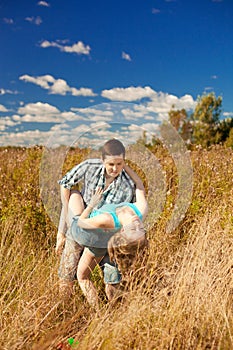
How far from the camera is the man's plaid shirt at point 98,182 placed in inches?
104

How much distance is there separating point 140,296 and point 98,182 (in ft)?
2.53

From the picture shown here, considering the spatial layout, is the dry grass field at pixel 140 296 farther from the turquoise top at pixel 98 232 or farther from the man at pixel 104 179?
the man at pixel 104 179

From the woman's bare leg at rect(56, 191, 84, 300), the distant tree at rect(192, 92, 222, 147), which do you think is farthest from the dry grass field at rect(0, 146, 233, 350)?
the distant tree at rect(192, 92, 222, 147)

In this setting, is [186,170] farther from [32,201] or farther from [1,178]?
[1,178]

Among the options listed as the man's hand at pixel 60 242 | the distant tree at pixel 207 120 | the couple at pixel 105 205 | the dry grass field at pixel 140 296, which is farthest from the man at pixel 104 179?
the distant tree at pixel 207 120

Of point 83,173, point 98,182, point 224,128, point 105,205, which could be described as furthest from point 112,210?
point 224,128

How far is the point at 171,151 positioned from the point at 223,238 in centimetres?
102

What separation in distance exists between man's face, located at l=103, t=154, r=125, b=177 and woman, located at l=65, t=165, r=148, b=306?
0.11m

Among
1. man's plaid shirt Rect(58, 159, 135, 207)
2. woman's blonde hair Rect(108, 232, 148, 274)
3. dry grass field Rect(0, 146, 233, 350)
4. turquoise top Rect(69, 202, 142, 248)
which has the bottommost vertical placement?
dry grass field Rect(0, 146, 233, 350)

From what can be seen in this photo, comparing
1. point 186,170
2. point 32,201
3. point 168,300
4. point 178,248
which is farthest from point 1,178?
point 168,300

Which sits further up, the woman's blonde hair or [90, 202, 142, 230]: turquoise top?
[90, 202, 142, 230]: turquoise top

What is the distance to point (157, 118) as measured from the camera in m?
2.92

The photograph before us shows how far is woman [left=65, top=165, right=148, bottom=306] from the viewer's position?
2639mm

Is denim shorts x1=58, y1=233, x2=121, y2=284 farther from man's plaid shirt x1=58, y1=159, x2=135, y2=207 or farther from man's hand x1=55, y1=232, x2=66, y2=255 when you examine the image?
man's plaid shirt x1=58, y1=159, x2=135, y2=207
